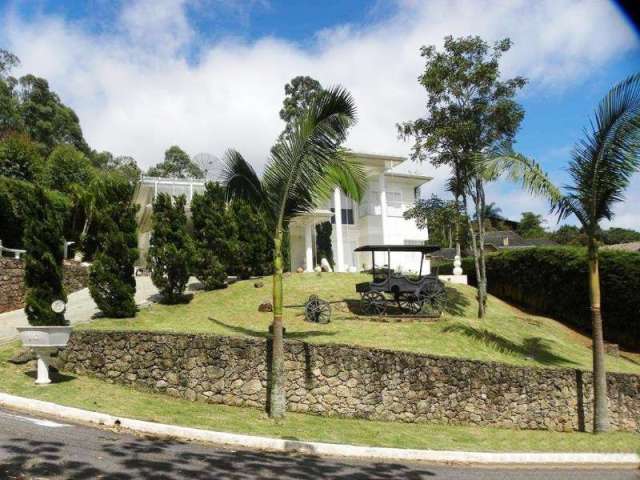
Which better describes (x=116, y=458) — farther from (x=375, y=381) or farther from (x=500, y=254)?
(x=500, y=254)

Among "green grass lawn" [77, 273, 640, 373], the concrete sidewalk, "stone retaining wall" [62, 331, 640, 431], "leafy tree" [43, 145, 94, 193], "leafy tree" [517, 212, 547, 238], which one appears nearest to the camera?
"stone retaining wall" [62, 331, 640, 431]

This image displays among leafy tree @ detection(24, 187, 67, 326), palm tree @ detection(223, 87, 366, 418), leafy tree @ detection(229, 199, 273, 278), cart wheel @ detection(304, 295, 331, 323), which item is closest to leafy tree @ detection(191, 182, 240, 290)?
leafy tree @ detection(229, 199, 273, 278)

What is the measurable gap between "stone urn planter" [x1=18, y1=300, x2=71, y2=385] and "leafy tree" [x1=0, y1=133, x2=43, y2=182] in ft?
85.1

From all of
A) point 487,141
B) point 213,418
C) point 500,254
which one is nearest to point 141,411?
point 213,418

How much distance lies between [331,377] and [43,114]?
48924mm

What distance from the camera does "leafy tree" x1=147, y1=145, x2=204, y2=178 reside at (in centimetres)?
5800

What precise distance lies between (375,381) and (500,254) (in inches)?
756

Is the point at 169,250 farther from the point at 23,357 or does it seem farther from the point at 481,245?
the point at 481,245

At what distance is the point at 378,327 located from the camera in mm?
16578

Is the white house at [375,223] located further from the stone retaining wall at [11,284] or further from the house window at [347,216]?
the stone retaining wall at [11,284]

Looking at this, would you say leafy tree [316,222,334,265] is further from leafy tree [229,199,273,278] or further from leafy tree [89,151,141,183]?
leafy tree [89,151,141,183]

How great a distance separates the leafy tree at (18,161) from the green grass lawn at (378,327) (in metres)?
19.0

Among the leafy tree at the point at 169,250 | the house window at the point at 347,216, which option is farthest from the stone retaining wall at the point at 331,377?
the house window at the point at 347,216

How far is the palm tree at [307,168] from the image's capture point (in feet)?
34.0
